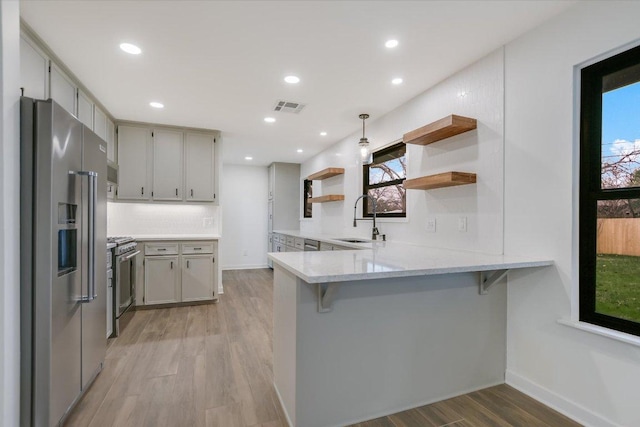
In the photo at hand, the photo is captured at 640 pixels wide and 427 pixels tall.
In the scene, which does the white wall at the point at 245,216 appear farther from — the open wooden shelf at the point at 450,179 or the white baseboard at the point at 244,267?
the open wooden shelf at the point at 450,179

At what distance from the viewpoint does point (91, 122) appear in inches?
132

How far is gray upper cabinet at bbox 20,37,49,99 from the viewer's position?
2053 mm

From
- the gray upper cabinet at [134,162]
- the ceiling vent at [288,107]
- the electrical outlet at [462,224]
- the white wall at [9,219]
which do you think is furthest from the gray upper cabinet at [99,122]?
the electrical outlet at [462,224]

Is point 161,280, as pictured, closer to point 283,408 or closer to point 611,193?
point 283,408

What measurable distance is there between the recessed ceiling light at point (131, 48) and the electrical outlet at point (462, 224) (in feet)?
9.61

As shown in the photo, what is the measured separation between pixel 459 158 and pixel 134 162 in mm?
4129

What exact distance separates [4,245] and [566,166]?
3038 millimetres

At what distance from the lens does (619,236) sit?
5.75 ft

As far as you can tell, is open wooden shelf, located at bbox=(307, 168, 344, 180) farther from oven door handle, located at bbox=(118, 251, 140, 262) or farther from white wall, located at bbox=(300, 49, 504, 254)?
oven door handle, located at bbox=(118, 251, 140, 262)

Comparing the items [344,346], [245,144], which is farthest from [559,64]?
[245,144]

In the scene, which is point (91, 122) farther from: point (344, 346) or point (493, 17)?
point (493, 17)

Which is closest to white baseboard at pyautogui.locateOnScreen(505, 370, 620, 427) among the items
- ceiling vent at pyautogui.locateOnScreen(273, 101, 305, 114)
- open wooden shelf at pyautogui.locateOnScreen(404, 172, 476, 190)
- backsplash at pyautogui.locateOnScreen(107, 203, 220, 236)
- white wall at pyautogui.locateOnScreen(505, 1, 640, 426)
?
white wall at pyautogui.locateOnScreen(505, 1, 640, 426)

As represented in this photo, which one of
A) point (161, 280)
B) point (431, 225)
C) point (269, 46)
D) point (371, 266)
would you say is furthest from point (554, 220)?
point (161, 280)

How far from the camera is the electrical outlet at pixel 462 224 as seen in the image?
8.65 feet
